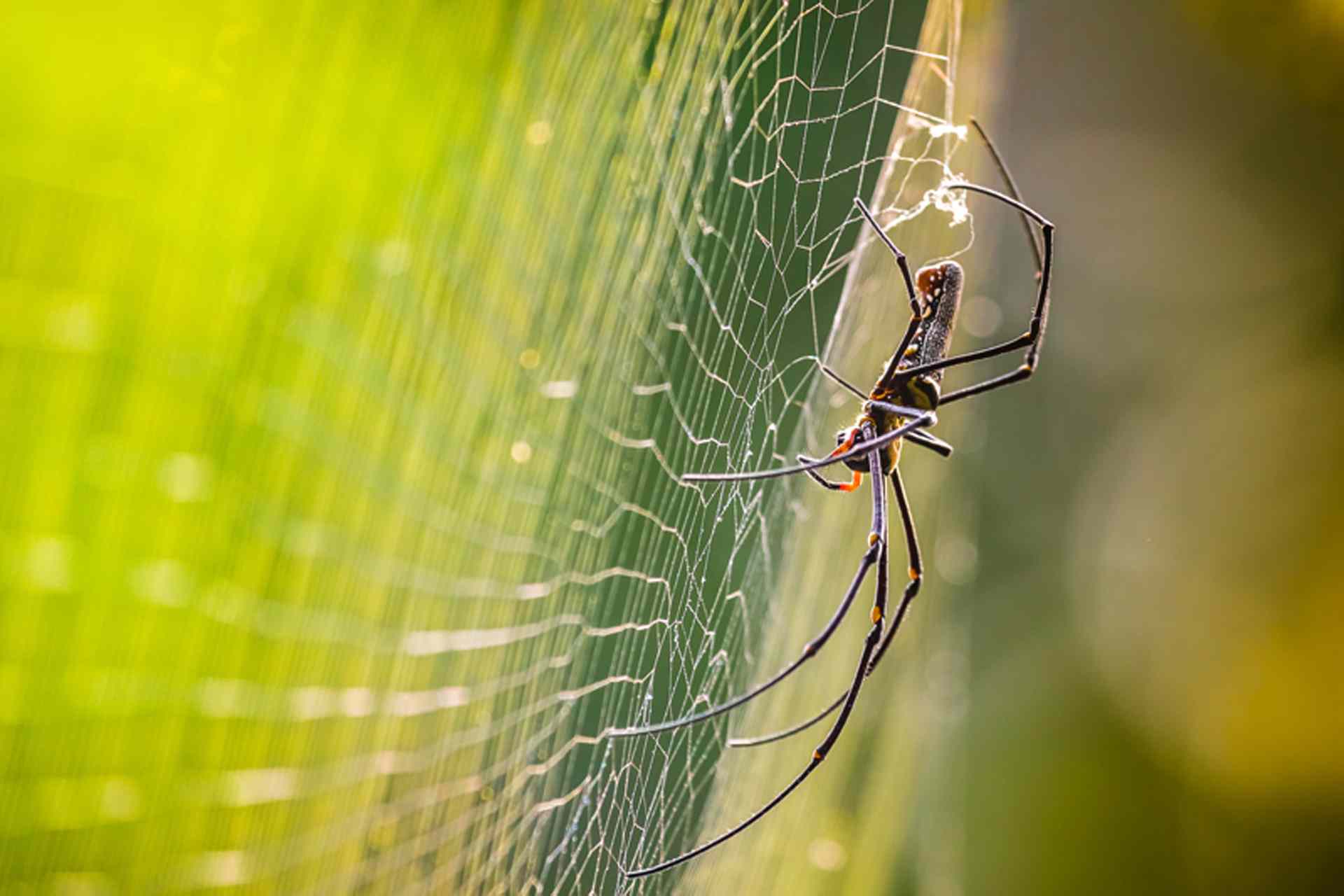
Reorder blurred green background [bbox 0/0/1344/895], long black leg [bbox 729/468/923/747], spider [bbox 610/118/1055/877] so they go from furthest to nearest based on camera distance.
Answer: long black leg [bbox 729/468/923/747] → spider [bbox 610/118/1055/877] → blurred green background [bbox 0/0/1344/895]

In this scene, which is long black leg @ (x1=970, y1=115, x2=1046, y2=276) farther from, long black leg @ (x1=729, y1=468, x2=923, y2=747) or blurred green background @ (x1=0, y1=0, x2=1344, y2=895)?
long black leg @ (x1=729, y1=468, x2=923, y2=747)

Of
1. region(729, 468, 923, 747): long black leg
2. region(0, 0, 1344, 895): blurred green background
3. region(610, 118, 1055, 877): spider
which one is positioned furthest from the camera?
region(729, 468, 923, 747): long black leg

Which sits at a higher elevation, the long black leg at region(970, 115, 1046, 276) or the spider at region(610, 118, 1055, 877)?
the long black leg at region(970, 115, 1046, 276)

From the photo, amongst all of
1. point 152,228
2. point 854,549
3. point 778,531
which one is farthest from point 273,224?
point 854,549

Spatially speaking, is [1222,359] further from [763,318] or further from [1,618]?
[1,618]

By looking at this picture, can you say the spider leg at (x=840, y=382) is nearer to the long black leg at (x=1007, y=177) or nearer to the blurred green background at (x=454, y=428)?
the blurred green background at (x=454, y=428)

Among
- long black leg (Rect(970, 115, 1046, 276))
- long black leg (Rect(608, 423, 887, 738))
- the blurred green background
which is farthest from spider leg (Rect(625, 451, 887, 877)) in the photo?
long black leg (Rect(970, 115, 1046, 276))

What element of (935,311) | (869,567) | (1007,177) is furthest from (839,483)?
(1007,177)

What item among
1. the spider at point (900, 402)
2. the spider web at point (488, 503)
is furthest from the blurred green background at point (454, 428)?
the spider at point (900, 402)

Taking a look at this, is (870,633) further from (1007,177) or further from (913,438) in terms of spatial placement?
(1007,177)
